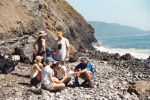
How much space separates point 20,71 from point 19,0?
10547 millimetres

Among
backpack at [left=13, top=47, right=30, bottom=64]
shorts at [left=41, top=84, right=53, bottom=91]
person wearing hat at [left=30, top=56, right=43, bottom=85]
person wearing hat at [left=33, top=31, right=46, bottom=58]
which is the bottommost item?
shorts at [left=41, top=84, right=53, bottom=91]

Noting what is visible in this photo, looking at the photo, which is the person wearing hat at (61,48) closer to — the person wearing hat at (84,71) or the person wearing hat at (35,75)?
the person wearing hat at (84,71)

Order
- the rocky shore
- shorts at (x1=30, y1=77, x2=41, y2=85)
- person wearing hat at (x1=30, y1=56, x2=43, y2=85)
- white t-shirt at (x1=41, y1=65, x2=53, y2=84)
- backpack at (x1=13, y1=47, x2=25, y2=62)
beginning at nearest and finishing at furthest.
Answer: the rocky shore
white t-shirt at (x1=41, y1=65, x2=53, y2=84)
person wearing hat at (x1=30, y1=56, x2=43, y2=85)
shorts at (x1=30, y1=77, x2=41, y2=85)
backpack at (x1=13, y1=47, x2=25, y2=62)

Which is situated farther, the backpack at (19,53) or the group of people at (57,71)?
the backpack at (19,53)

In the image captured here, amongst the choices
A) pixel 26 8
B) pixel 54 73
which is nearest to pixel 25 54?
pixel 26 8

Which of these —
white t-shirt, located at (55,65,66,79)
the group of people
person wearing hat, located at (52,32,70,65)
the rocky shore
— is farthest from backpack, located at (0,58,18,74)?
white t-shirt, located at (55,65,66,79)

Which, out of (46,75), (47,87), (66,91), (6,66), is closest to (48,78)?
(46,75)

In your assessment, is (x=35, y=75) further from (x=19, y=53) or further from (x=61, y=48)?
(x=19, y=53)

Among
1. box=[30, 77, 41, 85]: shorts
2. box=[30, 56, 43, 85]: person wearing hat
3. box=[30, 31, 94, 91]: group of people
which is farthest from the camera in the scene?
box=[30, 77, 41, 85]: shorts

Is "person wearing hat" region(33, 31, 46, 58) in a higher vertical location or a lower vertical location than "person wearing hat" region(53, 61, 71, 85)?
higher

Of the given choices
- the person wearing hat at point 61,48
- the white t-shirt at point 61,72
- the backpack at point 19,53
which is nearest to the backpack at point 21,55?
the backpack at point 19,53

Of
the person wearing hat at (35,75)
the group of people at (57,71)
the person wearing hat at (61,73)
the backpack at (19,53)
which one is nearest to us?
the group of people at (57,71)

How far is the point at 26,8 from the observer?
28.0 metres

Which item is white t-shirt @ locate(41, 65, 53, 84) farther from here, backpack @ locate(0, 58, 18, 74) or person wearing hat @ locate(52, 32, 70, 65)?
backpack @ locate(0, 58, 18, 74)
